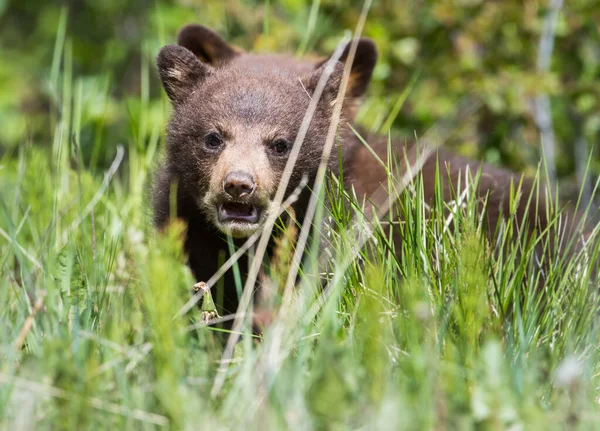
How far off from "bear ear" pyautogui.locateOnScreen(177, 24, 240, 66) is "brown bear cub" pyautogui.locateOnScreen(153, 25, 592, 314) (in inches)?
34.5

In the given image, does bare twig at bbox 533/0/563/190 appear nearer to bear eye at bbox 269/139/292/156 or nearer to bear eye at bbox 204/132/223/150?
bear eye at bbox 269/139/292/156

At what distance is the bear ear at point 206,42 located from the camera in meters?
5.39

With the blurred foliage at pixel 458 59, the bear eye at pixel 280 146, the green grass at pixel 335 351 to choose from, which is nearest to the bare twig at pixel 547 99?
the blurred foliage at pixel 458 59

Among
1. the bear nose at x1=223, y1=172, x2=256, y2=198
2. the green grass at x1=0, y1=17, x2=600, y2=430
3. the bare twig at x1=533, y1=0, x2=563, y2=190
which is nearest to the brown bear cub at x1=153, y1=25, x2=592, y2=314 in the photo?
the bear nose at x1=223, y1=172, x2=256, y2=198

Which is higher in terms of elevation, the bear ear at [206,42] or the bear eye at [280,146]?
the bear ear at [206,42]

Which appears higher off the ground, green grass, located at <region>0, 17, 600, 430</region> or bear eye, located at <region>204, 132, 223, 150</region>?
bear eye, located at <region>204, 132, 223, 150</region>

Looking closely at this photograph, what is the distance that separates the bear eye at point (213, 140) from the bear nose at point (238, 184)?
0.35 m

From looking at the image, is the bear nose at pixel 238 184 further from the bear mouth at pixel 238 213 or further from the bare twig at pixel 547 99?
the bare twig at pixel 547 99

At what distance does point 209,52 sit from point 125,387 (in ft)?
11.2

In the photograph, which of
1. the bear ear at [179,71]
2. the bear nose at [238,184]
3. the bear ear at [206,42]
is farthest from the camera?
the bear ear at [206,42]

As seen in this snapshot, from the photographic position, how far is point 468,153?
6664 millimetres

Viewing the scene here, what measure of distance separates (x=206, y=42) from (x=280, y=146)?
1.64 meters

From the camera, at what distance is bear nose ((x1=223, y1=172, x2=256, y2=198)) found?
3.67m

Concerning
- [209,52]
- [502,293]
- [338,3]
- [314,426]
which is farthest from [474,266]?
[338,3]
